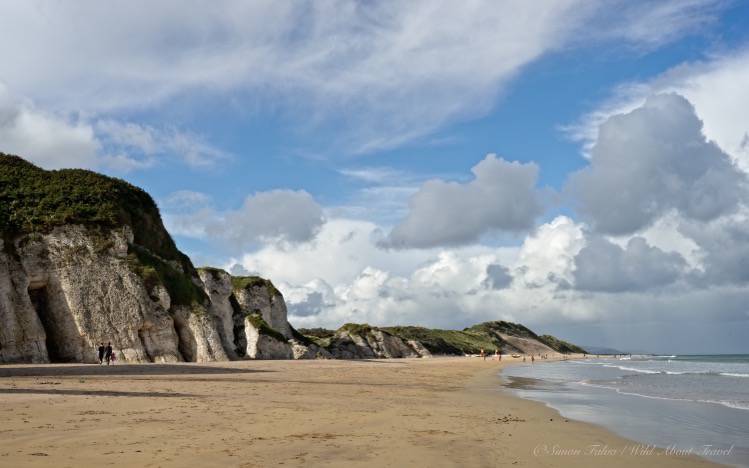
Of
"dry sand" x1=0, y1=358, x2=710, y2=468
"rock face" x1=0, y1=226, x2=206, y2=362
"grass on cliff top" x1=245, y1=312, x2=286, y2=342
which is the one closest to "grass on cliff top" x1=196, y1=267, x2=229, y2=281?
"grass on cliff top" x1=245, y1=312, x2=286, y2=342

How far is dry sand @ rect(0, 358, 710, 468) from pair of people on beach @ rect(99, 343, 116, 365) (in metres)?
20.0

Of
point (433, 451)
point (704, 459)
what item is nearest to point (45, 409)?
point (433, 451)

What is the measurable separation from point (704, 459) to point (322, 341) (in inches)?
3414

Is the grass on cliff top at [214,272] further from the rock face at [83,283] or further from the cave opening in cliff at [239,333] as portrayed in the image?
the rock face at [83,283]

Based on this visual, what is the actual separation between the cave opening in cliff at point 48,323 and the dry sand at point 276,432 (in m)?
26.0

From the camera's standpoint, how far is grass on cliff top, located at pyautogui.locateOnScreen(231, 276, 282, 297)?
271 feet

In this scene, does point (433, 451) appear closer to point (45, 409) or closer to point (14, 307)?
point (45, 409)

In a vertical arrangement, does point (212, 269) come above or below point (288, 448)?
above

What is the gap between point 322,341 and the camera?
9494cm

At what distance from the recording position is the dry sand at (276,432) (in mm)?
8797

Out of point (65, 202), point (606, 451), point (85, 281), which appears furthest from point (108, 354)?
point (606, 451)

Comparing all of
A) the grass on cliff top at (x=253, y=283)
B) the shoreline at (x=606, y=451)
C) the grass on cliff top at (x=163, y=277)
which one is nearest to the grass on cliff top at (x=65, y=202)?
the grass on cliff top at (x=163, y=277)

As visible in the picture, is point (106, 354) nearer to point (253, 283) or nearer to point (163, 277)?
point (163, 277)

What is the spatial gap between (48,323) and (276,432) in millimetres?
37216
